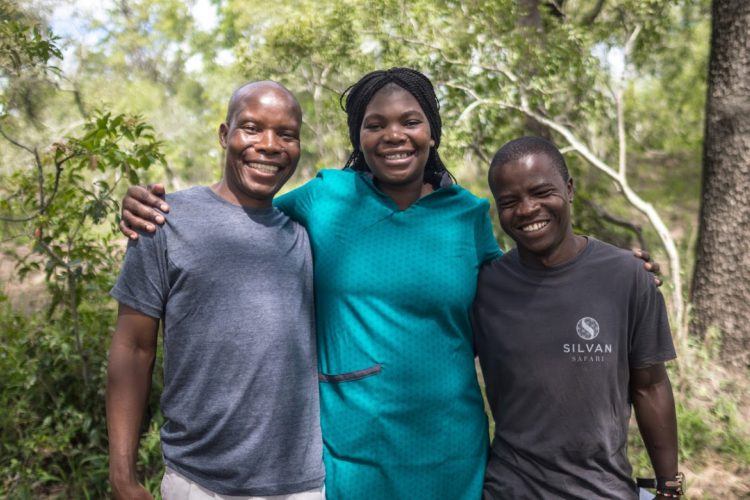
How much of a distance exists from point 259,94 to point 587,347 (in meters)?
1.22

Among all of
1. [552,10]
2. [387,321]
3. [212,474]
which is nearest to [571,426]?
[387,321]

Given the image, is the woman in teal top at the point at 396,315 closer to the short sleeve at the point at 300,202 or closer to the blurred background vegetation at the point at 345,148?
the short sleeve at the point at 300,202

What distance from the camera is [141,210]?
1.76 metres

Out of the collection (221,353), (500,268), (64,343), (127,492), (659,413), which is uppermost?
(500,268)

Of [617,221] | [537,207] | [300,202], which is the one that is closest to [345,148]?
[617,221]

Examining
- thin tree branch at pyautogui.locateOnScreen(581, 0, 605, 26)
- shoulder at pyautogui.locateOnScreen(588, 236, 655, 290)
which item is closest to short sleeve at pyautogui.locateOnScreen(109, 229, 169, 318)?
shoulder at pyautogui.locateOnScreen(588, 236, 655, 290)

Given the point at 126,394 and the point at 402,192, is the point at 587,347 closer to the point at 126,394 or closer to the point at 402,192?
the point at 402,192

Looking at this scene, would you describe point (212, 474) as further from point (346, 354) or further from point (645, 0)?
point (645, 0)

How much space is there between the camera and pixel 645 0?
5602mm

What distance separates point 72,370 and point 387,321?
259 cm

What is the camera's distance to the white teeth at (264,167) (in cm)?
192

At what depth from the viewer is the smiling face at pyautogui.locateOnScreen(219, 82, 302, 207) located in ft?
6.30

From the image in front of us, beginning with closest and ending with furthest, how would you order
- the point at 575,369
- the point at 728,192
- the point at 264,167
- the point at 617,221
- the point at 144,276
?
the point at 144,276 → the point at 575,369 → the point at 264,167 → the point at 728,192 → the point at 617,221

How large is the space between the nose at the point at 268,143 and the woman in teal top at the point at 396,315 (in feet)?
0.90
